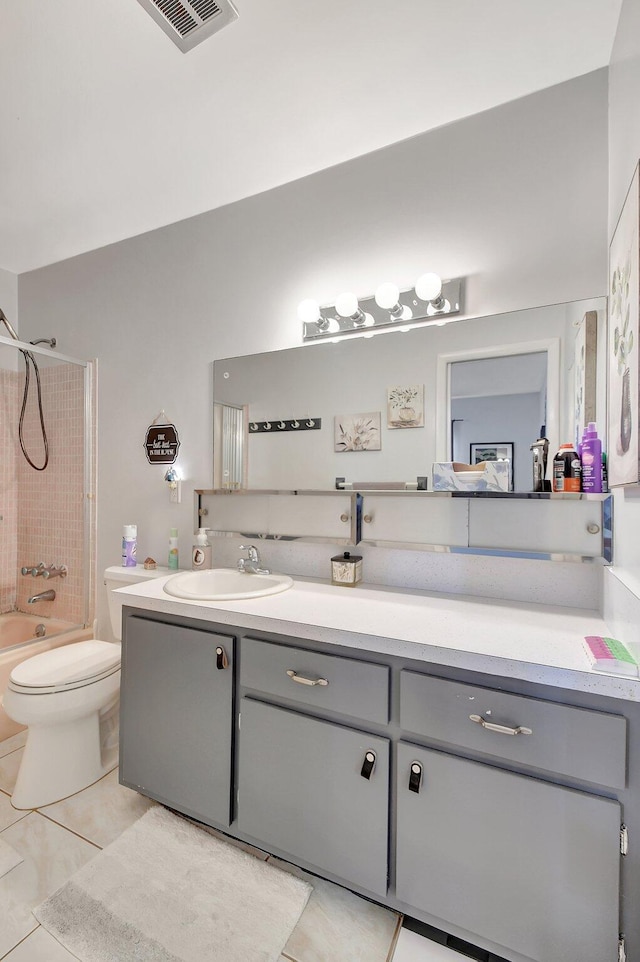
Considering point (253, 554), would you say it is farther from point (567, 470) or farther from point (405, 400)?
point (567, 470)

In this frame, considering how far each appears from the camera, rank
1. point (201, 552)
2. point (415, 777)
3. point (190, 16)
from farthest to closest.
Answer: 1. point (201, 552)
2. point (190, 16)
3. point (415, 777)

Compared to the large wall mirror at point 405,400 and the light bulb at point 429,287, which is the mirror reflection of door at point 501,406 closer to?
the large wall mirror at point 405,400

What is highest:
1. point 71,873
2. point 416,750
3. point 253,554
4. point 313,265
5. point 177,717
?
point 313,265

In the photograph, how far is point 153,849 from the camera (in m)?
1.47

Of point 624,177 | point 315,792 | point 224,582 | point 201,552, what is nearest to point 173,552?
point 201,552

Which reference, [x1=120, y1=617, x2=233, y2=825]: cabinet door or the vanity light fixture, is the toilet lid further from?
the vanity light fixture

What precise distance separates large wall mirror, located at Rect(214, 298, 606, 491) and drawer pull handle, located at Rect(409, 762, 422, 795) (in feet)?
2.96

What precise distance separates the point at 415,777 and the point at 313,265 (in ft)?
6.14

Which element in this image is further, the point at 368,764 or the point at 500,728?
the point at 368,764

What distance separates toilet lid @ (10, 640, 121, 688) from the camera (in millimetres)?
1702

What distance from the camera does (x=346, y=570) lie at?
5.79 ft

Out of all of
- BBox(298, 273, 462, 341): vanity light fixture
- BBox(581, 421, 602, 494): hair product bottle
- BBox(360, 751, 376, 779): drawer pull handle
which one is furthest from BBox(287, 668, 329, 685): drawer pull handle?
BBox(298, 273, 462, 341): vanity light fixture

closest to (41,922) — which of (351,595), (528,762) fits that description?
(351,595)

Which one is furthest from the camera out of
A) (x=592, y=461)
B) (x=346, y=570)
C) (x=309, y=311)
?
(x=309, y=311)
